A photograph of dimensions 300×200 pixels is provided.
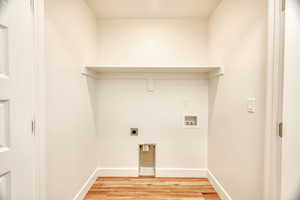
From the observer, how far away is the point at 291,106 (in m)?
1.07

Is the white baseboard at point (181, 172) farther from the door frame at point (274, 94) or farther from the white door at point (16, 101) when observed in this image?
the white door at point (16, 101)

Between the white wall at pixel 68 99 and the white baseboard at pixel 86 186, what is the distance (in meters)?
0.06

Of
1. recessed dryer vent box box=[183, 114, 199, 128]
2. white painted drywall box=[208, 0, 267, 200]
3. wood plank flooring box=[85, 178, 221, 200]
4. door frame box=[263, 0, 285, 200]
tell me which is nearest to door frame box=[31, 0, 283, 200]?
door frame box=[263, 0, 285, 200]

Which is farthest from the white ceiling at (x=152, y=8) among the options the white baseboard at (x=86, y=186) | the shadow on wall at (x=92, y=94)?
the white baseboard at (x=86, y=186)

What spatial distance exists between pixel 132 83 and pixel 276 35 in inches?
73.7

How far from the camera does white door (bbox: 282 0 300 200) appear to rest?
105 centimetres

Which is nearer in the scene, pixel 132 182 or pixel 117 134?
pixel 132 182

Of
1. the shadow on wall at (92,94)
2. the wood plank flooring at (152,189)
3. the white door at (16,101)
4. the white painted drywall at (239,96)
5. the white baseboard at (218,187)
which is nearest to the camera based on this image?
the white door at (16,101)

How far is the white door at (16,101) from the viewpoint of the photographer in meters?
0.93

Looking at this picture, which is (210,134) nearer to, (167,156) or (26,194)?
(167,156)

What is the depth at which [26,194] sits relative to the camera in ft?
3.61

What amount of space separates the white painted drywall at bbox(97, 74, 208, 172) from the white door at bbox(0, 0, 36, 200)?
1.58m

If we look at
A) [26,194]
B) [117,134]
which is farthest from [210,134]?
[26,194]

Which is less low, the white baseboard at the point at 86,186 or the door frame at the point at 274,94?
the door frame at the point at 274,94
